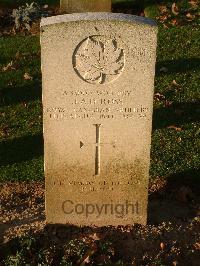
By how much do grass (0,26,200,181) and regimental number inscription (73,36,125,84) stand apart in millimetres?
2247

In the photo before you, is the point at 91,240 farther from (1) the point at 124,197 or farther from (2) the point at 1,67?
(2) the point at 1,67

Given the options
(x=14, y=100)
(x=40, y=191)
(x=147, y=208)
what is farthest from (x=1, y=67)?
(x=147, y=208)

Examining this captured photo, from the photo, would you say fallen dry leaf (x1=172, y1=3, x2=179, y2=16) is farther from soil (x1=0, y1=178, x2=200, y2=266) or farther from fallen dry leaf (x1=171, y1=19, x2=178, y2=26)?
soil (x1=0, y1=178, x2=200, y2=266)

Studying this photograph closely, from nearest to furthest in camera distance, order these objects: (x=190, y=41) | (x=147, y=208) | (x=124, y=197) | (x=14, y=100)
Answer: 1. (x=124, y=197)
2. (x=147, y=208)
3. (x=14, y=100)
4. (x=190, y=41)

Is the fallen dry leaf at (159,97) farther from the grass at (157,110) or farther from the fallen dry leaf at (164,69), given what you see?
the fallen dry leaf at (164,69)

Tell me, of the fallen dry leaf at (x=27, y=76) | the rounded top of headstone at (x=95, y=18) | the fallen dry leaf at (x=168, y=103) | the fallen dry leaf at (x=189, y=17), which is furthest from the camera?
the fallen dry leaf at (x=189, y=17)

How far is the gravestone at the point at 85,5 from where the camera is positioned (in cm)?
1107

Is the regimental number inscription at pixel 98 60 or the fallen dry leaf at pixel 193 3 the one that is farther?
the fallen dry leaf at pixel 193 3

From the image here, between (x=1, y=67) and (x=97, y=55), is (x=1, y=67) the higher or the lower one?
the lower one

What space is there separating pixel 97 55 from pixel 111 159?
1.13 metres

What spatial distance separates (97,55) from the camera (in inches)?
189

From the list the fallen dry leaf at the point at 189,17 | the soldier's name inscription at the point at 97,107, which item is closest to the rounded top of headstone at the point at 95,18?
the soldier's name inscription at the point at 97,107

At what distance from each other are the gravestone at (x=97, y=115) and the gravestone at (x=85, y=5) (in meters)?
6.40

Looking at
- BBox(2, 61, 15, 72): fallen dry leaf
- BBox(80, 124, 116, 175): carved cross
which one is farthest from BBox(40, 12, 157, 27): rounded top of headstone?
BBox(2, 61, 15, 72): fallen dry leaf
